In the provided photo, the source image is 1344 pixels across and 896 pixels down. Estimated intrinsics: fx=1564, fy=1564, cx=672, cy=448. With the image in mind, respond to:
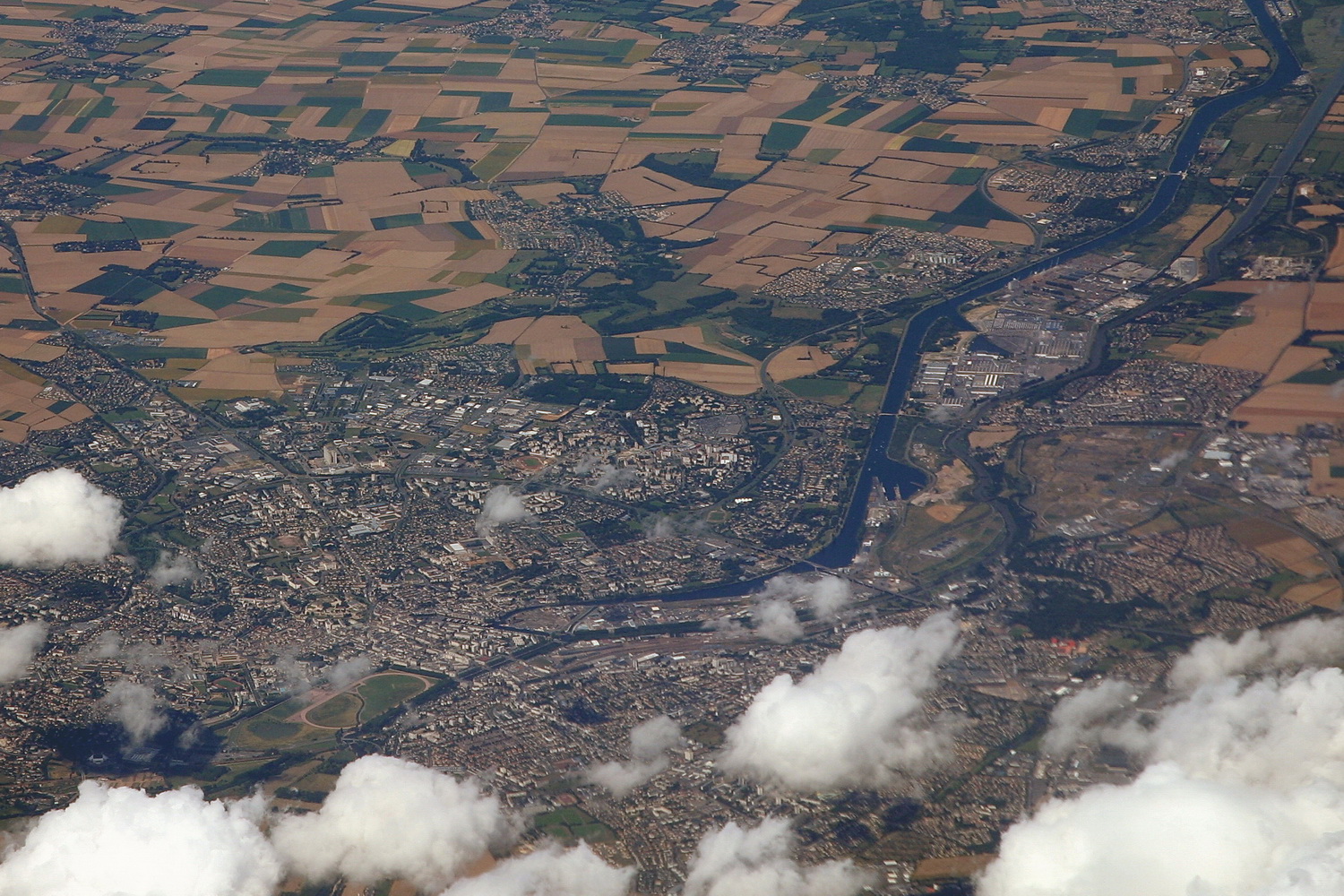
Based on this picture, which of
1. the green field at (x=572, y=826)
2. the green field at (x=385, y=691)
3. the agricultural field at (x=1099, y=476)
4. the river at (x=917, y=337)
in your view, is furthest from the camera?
the agricultural field at (x=1099, y=476)

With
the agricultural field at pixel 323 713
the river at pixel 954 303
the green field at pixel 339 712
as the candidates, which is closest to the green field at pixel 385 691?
the agricultural field at pixel 323 713

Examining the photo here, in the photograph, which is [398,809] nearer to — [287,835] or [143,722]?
[287,835]

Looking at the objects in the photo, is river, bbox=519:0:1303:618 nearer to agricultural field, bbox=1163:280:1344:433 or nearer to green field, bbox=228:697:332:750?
agricultural field, bbox=1163:280:1344:433

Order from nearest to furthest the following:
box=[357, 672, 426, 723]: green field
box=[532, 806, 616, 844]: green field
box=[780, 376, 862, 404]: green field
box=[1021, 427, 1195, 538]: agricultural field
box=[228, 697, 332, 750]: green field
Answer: box=[532, 806, 616, 844]: green field < box=[228, 697, 332, 750]: green field < box=[357, 672, 426, 723]: green field < box=[1021, 427, 1195, 538]: agricultural field < box=[780, 376, 862, 404]: green field

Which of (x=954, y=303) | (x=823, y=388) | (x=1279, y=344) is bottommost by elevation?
(x=823, y=388)

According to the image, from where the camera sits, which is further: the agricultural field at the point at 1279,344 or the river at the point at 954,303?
the agricultural field at the point at 1279,344

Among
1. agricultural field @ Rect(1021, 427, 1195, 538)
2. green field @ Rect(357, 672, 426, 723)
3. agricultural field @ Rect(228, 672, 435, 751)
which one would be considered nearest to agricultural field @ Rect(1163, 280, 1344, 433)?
agricultural field @ Rect(1021, 427, 1195, 538)

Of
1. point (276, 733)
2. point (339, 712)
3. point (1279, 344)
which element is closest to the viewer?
point (276, 733)

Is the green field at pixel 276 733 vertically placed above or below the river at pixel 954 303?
below

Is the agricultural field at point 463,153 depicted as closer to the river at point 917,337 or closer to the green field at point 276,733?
the river at point 917,337

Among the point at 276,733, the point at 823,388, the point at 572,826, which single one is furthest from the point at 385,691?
the point at 823,388

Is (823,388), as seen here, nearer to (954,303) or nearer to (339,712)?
(954,303)

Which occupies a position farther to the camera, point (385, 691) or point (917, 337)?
point (917, 337)
